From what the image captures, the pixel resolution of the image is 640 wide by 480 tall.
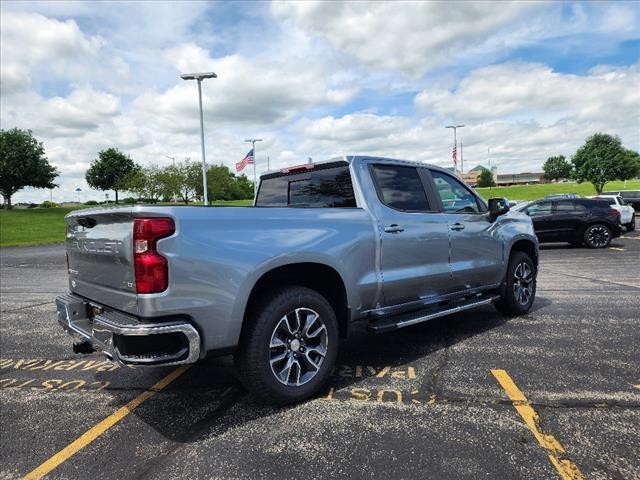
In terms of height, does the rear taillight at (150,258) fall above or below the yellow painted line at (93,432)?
above

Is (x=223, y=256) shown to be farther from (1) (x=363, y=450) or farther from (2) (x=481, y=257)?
(2) (x=481, y=257)

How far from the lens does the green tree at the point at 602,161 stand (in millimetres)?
54656

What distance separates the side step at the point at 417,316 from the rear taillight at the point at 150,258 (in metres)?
1.80

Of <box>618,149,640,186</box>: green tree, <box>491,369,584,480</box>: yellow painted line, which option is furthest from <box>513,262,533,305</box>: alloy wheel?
<box>618,149,640,186</box>: green tree

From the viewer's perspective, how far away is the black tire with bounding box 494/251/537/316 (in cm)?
568

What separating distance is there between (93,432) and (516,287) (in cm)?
487

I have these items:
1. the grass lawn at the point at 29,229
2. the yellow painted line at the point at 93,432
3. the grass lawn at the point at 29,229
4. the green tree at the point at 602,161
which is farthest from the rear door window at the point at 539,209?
the green tree at the point at 602,161

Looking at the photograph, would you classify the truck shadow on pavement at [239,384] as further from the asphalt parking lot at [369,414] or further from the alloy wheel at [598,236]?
the alloy wheel at [598,236]

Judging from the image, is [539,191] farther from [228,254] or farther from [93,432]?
[93,432]

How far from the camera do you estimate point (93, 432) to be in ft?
9.98

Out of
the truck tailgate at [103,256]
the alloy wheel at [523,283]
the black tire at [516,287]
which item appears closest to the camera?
the truck tailgate at [103,256]

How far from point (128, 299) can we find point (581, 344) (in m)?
4.22

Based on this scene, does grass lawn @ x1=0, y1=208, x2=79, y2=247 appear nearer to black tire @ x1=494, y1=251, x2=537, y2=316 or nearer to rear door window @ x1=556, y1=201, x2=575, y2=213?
rear door window @ x1=556, y1=201, x2=575, y2=213

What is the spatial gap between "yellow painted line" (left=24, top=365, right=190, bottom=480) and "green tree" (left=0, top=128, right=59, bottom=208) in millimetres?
54377
